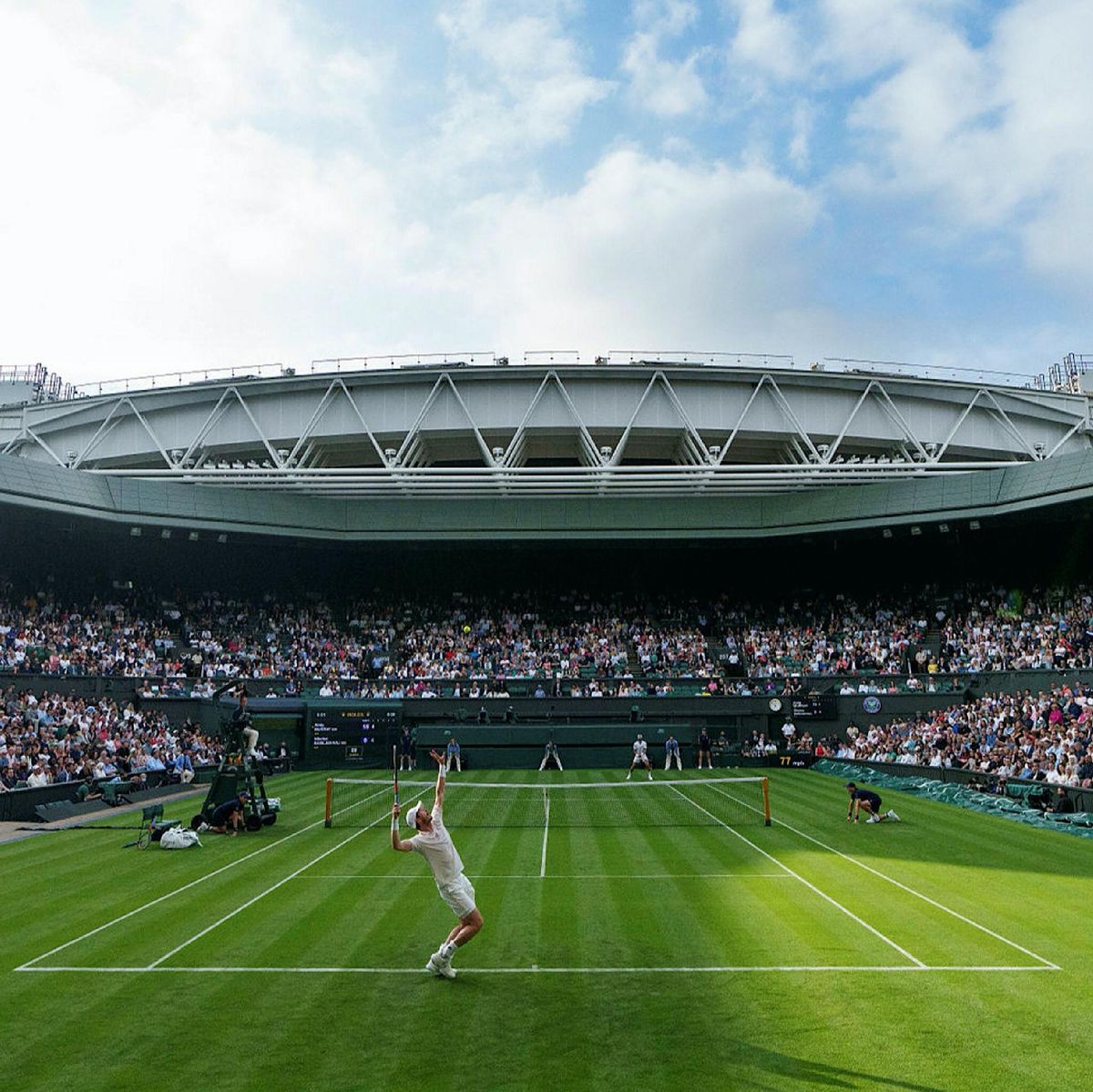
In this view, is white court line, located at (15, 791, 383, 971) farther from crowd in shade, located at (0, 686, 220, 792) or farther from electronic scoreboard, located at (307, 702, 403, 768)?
electronic scoreboard, located at (307, 702, 403, 768)

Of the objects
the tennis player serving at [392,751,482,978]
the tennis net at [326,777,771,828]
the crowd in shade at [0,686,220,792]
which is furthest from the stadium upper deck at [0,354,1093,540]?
the tennis player serving at [392,751,482,978]

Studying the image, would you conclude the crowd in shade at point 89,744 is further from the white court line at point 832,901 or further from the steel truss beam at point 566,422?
the white court line at point 832,901

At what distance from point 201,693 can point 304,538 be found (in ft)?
36.4

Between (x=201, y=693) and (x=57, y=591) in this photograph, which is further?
(x=57, y=591)

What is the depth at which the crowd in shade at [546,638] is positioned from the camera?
44500 millimetres

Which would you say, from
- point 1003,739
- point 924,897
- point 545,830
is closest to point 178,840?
point 545,830

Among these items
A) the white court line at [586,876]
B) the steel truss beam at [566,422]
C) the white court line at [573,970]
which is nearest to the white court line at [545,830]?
the white court line at [586,876]

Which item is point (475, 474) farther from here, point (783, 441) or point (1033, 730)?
point (1033, 730)

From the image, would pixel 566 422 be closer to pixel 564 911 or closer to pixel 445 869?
pixel 564 911

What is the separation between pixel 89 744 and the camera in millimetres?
32375

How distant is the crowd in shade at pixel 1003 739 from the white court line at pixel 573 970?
15.8 m

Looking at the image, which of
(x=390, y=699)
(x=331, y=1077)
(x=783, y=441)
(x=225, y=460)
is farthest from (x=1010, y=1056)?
(x=225, y=460)

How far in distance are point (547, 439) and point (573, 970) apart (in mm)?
44287

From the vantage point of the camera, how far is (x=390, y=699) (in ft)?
143
